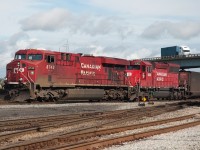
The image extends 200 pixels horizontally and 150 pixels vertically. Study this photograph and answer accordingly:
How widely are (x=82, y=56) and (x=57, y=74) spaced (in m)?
3.20

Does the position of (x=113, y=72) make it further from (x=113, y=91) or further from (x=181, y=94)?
(x=181, y=94)

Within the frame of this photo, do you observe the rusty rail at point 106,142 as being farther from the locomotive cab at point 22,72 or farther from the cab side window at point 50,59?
the cab side window at point 50,59

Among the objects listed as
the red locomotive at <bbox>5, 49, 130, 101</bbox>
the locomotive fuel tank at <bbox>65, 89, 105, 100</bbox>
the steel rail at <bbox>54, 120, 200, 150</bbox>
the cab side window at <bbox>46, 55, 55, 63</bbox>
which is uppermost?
the cab side window at <bbox>46, 55, 55, 63</bbox>

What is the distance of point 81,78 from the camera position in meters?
28.0

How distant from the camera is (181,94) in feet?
127

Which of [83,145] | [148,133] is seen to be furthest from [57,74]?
[83,145]

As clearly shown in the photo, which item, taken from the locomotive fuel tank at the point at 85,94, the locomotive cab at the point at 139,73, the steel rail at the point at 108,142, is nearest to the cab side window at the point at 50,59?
the locomotive fuel tank at the point at 85,94

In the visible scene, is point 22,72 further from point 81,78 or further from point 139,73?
point 139,73

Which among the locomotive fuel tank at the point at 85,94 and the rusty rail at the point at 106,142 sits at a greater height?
the locomotive fuel tank at the point at 85,94

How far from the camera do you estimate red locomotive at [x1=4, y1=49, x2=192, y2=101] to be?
24.4m

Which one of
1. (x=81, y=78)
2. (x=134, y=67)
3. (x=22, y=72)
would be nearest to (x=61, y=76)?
(x=81, y=78)

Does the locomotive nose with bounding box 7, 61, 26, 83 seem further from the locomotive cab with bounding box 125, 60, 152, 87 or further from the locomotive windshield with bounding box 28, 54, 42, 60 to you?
the locomotive cab with bounding box 125, 60, 152, 87

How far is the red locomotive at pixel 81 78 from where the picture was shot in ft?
80.2

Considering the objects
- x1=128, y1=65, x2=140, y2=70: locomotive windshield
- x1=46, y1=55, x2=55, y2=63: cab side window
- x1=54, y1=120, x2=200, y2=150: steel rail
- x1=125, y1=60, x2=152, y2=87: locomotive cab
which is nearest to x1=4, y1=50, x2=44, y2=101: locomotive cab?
x1=46, y1=55, x2=55, y2=63: cab side window
